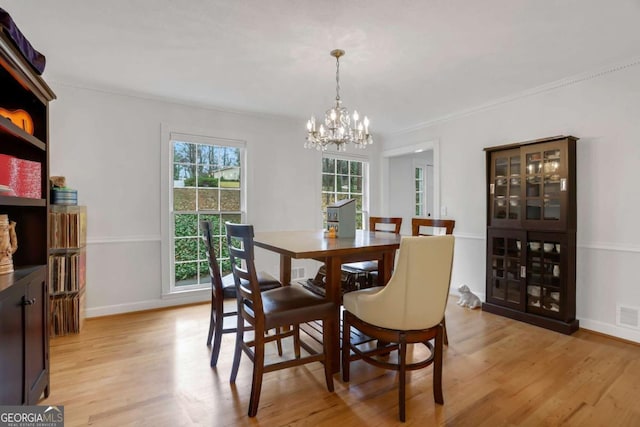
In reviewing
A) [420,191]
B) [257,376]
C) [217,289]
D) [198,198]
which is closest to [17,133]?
[217,289]

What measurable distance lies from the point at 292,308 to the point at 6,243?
156cm

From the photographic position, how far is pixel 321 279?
116 inches

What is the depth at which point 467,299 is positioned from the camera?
12.6 feet

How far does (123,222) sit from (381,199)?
12.4ft

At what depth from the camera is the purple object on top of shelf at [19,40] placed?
1.40 m

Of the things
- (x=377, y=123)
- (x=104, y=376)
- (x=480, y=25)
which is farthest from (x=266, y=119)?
(x=104, y=376)

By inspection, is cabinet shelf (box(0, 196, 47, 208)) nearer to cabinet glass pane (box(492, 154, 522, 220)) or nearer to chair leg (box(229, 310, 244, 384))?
chair leg (box(229, 310, 244, 384))

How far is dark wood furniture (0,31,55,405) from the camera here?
1.47 meters

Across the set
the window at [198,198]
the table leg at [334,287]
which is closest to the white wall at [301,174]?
the window at [198,198]

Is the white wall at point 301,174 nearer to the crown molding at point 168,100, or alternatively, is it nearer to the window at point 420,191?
the crown molding at point 168,100

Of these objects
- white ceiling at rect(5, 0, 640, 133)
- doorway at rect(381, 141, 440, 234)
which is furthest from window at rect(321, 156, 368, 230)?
white ceiling at rect(5, 0, 640, 133)

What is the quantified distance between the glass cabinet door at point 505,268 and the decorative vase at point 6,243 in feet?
13.4

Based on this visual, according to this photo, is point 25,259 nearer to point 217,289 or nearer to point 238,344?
point 217,289

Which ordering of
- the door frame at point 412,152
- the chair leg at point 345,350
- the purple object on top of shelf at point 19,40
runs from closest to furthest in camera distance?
the purple object on top of shelf at point 19,40 → the chair leg at point 345,350 → the door frame at point 412,152
